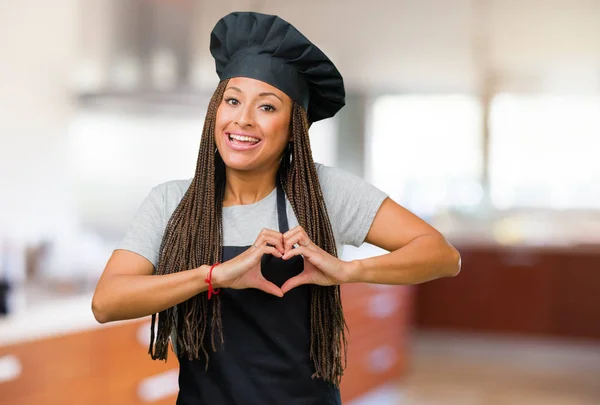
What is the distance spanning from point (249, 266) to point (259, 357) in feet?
0.68

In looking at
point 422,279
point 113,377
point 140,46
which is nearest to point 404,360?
point 140,46

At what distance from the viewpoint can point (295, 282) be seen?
4.44 ft

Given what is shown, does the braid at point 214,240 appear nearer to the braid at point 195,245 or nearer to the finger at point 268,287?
the braid at point 195,245

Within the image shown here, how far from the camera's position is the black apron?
54.8 inches

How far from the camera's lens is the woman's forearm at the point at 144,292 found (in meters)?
1.27

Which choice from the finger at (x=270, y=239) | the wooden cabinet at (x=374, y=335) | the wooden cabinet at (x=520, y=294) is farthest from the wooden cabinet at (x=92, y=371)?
the wooden cabinet at (x=520, y=294)

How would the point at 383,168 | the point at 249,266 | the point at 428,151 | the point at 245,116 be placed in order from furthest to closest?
the point at 383,168, the point at 428,151, the point at 245,116, the point at 249,266

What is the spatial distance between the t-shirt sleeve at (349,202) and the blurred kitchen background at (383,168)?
3.91 ft

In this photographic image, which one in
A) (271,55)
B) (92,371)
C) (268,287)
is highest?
(271,55)

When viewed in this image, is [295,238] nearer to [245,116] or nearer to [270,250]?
[270,250]

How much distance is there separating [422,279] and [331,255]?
7.3 inches

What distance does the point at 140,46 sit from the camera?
448 centimetres

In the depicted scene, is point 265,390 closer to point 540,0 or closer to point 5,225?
point 5,225

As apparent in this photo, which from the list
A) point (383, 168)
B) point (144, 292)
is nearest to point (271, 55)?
point (144, 292)
